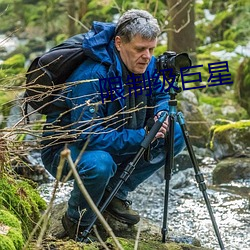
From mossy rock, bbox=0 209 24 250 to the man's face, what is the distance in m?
1.21

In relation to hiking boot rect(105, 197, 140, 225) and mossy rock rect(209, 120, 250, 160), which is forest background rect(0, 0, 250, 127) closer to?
mossy rock rect(209, 120, 250, 160)

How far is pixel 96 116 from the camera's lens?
131 inches

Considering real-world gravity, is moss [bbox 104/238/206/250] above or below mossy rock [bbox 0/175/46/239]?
below

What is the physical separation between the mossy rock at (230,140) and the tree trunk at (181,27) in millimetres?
3081

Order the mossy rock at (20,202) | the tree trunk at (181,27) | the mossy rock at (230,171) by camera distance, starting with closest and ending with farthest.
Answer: the mossy rock at (20,202) < the mossy rock at (230,171) < the tree trunk at (181,27)

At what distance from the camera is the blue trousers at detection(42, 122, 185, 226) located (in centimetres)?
329

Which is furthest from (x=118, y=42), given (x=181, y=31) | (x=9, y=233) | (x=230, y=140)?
(x=181, y=31)

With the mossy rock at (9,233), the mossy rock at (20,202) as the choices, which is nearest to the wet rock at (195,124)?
the mossy rock at (20,202)

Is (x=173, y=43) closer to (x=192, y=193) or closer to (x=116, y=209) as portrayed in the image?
(x=192, y=193)

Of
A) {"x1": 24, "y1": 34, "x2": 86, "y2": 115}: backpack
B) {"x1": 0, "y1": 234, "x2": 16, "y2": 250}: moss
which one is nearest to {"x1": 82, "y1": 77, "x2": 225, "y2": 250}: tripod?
{"x1": 24, "y1": 34, "x2": 86, "y2": 115}: backpack

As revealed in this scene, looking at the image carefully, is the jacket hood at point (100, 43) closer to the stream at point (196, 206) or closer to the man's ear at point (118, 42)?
the man's ear at point (118, 42)

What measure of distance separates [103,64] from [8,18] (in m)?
12.0

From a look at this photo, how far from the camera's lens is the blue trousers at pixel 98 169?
329cm

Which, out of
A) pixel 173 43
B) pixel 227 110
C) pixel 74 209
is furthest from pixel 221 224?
pixel 173 43
